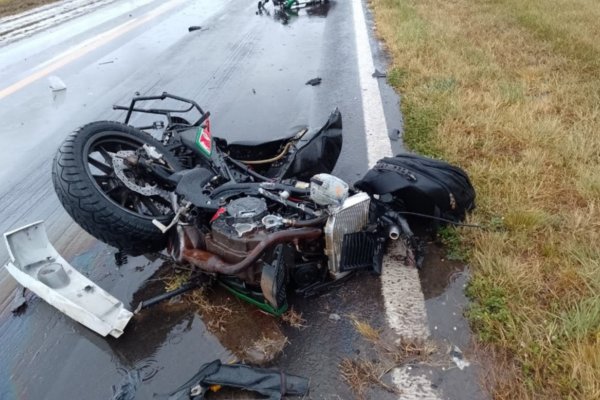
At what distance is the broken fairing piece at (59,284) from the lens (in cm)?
252

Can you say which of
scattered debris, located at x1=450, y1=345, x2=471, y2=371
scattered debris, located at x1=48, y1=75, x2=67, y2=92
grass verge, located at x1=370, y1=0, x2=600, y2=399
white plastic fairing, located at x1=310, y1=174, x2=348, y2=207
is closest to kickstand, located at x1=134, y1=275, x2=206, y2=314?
white plastic fairing, located at x1=310, y1=174, x2=348, y2=207

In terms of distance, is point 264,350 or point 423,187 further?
point 423,187

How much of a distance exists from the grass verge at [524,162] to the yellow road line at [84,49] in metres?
4.96

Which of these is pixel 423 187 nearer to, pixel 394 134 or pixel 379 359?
pixel 379 359

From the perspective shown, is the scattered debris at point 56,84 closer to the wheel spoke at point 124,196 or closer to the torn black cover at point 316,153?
the wheel spoke at point 124,196

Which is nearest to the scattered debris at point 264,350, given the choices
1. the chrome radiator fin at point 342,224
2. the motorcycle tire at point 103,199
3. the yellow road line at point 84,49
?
the chrome radiator fin at point 342,224

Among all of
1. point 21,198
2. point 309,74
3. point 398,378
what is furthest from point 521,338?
point 309,74

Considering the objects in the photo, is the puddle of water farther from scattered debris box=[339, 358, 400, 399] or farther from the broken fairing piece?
the broken fairing piece

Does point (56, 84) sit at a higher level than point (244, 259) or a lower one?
lower

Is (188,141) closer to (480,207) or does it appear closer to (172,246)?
(172,246)

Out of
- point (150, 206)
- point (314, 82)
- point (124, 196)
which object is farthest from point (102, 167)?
point (314, 82)

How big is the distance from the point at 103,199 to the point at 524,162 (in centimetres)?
311

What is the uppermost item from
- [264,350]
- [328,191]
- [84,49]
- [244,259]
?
[328,191]

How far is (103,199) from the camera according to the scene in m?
2.73
